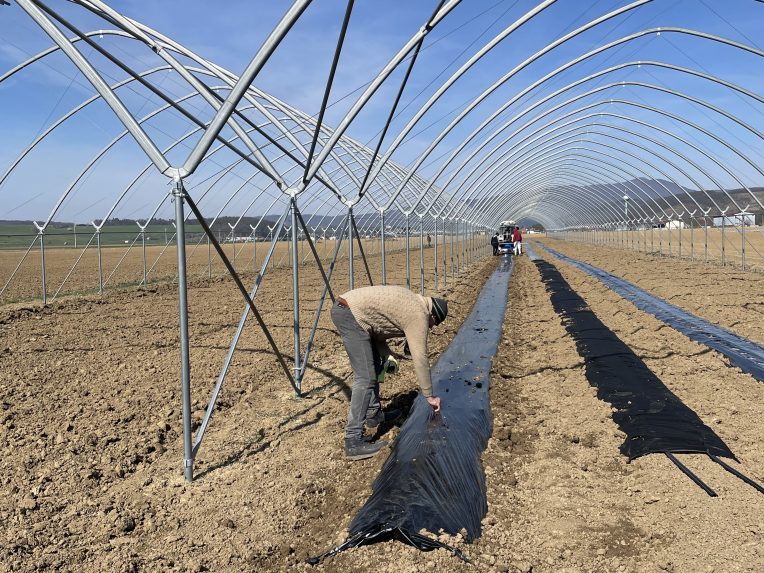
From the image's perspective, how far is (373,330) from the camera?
4.89m

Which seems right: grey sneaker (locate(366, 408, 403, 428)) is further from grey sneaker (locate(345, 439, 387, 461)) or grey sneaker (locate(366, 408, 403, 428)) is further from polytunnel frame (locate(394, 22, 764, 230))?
polytunnel frame (locate(394, 22, 764, 230))

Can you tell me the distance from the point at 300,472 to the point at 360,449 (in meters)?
0.51

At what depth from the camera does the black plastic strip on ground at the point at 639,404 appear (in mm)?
4617

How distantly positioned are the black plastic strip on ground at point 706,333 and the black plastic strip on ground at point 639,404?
4.18ft

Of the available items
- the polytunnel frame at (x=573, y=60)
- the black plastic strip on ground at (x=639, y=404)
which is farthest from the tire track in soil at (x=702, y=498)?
the polytunnel frame at (x=573, y=60)

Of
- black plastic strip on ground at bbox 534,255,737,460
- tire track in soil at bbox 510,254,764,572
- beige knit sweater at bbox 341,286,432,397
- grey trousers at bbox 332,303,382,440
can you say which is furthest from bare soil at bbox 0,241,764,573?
beige knit sweater at bbox 341,286,432,397

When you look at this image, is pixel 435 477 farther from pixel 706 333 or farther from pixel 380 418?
pixel 706 333

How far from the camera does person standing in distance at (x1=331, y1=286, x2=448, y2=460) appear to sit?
461 cm

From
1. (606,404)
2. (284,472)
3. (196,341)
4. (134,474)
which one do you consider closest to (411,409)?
(284,472)

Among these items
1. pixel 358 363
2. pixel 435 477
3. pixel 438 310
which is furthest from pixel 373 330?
pixel 435 477

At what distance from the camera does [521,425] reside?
18.1ft

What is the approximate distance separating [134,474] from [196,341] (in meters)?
4.83

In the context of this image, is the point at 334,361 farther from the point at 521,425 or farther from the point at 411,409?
the point at 521,425

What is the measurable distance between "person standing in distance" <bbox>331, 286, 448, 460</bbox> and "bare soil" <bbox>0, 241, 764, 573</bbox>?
30 cm
